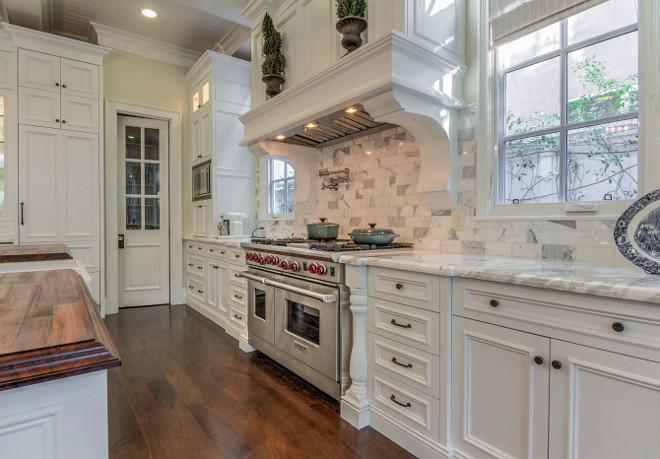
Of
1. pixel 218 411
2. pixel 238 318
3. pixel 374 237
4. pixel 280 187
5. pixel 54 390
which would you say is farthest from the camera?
pixel 280 187

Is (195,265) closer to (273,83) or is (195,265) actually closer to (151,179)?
(151,179)

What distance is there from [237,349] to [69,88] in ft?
10.7

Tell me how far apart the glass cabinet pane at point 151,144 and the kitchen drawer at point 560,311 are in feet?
14.5

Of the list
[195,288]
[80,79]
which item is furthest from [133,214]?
[80,79]

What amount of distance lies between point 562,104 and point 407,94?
2.58ft

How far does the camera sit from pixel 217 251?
387 cm

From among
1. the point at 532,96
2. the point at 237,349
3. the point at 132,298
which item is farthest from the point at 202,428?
the point at 132,298

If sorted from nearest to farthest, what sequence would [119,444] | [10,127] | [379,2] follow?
[119,444] < [379,2] < [10,127]

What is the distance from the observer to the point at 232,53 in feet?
15.2

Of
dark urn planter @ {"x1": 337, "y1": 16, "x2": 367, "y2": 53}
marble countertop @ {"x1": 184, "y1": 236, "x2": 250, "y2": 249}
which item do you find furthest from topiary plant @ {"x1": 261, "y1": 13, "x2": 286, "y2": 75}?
marble countertop @ {"x1": 184, "y1": 236, "x2": 250, "y2": 249}

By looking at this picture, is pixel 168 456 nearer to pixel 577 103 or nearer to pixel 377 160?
pixel 377 160

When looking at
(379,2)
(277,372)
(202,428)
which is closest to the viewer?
(202,428)

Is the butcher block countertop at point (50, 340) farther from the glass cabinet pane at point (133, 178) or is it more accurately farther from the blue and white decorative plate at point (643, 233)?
the glass cabinet pane at point (133, 178)

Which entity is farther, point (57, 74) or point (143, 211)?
point (143, 211)
